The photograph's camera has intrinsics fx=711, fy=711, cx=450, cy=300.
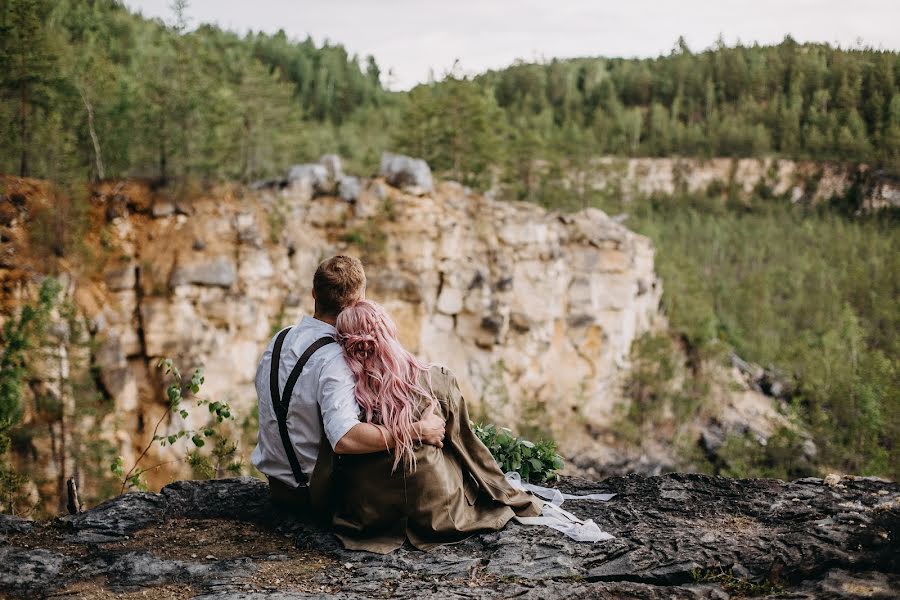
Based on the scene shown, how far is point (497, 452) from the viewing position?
5.94 metres

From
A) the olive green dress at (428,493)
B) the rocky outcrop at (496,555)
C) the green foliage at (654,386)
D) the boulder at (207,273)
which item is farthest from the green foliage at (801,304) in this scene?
the olive green dress at (428,493)

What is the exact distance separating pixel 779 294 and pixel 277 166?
5356cm

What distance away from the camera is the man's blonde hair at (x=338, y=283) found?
449 cm

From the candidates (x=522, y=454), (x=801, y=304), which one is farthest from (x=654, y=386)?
(x=522, y=454)

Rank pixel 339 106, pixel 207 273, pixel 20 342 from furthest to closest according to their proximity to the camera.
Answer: pixel 339 106
pixel 207 273
pixel 20 342

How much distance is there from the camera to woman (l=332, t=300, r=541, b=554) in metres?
4.31

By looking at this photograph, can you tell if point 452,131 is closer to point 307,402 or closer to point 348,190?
point 348,190

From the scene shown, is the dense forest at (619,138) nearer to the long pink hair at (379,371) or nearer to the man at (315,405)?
the man at (315,405)

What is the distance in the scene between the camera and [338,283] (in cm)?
451

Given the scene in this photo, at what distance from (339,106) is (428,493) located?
241 ft

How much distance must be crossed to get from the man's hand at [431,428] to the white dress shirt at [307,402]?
0.40 metres

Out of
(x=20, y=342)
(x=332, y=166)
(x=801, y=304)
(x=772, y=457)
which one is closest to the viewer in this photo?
(x=20, y=342)

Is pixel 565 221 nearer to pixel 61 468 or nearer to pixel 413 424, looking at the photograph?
pixel 61 468

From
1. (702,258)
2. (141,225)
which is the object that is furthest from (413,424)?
(702,258)
